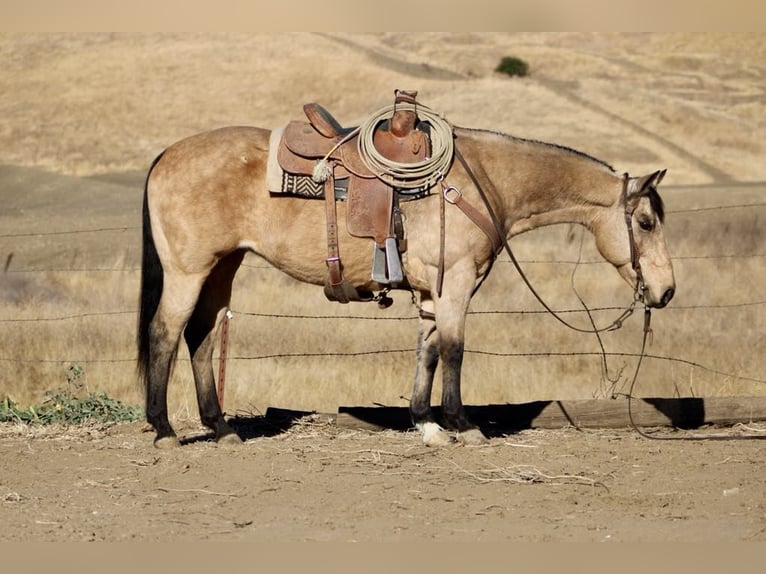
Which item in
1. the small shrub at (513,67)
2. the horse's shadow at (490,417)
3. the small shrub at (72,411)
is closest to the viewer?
the horse's shadow at (490,417)

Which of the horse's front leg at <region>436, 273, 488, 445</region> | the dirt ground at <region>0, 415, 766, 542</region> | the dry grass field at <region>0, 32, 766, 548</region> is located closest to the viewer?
the dirt ground at <region>0, 415, 766, 542</region>

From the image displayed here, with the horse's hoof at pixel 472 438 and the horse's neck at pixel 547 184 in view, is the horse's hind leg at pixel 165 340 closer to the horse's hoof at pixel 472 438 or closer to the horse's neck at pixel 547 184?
the horse's hoof at pixel 472 438

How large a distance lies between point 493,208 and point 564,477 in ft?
6.19

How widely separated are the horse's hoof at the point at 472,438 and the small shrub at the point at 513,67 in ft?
127

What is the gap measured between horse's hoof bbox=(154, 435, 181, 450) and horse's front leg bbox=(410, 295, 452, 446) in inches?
61.9

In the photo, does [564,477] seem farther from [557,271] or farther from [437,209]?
[557,271]

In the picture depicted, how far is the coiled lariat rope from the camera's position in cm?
738

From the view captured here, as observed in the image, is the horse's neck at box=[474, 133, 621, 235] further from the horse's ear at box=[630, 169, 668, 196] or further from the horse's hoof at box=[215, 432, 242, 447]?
the horse's hoof at box=[215, 432, 242, 447]

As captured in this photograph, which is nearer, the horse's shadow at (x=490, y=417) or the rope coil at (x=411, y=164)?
the rope coil at (x=411, y=164)

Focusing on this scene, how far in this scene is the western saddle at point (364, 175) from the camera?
741cm

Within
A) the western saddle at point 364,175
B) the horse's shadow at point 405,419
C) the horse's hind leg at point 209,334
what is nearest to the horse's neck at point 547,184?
the western saddle at point 364,175

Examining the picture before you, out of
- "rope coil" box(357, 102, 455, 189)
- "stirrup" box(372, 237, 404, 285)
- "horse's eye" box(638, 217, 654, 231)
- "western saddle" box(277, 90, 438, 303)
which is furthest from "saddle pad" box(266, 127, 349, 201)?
"horse's eye" box(638, 217, 654, 231)

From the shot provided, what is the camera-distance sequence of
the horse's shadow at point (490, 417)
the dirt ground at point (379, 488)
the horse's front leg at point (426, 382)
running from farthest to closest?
the horse's shadow at point (490, 417)
the horse's front leg at point (426, 382)
the dirt ground at point (379, 488)

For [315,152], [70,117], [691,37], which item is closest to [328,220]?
[315,152]
